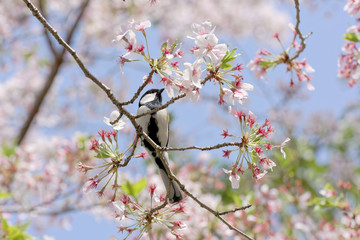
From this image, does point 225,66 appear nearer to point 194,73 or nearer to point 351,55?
point 194,73

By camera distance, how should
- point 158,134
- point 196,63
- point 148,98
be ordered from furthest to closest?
point 148,98 < point 158,134 < point 196,63

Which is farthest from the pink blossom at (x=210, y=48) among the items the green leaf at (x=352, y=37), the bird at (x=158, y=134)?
the green leaf at (x=352, y=37)

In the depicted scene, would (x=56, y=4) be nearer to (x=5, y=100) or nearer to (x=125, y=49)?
(x=5, y=100)

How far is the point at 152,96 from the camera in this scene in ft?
10.2

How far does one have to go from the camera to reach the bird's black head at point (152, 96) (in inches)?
119

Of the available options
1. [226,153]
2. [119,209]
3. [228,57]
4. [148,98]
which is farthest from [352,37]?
[119,209]

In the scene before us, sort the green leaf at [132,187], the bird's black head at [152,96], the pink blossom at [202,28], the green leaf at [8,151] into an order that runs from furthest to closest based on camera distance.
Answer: the green leaf at [8,151] < the bird's black head at [152,96] < the green leaf at [132,187] < the pink blossom at [202,28]

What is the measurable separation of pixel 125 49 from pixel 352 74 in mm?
1697

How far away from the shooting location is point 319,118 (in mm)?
9312

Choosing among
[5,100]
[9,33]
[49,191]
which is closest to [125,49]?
[49,191]

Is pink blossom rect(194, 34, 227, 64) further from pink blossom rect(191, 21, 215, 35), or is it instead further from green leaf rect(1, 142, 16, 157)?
green leaf rect(1, 142, 16, 157)

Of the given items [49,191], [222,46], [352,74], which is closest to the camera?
[222,46]

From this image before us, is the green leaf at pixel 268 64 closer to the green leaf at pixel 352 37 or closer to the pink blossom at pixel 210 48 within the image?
the green leaf at pixel 352 37

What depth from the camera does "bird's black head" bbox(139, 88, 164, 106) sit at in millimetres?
3020
